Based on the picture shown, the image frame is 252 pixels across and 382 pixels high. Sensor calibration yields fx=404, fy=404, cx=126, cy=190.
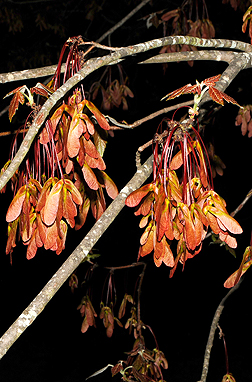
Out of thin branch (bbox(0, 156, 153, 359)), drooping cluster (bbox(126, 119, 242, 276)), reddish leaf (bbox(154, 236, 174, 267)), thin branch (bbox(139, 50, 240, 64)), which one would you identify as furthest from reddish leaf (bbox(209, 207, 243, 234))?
thin branch (bbox(139, 50, 240, 64))

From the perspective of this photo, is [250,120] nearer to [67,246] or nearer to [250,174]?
[250,174]

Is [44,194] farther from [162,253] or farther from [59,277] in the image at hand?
[162,253]

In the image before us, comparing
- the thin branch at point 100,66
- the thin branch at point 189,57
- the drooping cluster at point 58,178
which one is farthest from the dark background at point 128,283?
the drooping cluster at point 58,178

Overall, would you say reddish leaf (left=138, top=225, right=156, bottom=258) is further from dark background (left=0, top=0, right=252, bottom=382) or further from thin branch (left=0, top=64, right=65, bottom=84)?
dark background (left=0, top=0, right=252, bottom=382)

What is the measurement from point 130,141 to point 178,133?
420 cm

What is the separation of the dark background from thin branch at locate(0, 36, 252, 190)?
3.16 metres

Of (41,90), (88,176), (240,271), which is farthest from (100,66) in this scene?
(240,271)

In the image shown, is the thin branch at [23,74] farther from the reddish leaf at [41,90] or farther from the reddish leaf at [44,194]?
the reddish leaf at [44,194]

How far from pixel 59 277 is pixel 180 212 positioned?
30cm

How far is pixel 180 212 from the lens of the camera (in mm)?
881

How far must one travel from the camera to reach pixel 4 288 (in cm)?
542

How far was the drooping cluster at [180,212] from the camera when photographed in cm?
85

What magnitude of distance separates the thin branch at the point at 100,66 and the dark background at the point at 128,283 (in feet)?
10.4

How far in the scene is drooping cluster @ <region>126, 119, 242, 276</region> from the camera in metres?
0.85
